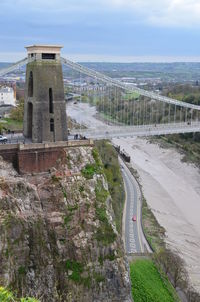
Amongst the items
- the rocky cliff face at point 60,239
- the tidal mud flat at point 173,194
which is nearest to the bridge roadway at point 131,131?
the tidal mud flat at point 173,194

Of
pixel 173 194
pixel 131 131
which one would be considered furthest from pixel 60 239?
pixel 173 194

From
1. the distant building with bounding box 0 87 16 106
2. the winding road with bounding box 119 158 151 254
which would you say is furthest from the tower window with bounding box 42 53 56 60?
the distant building with bounding box 0 87 16 106

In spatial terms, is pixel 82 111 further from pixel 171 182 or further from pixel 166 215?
pixel 166 215

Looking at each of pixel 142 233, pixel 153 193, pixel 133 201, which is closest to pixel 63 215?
pixel 142 233

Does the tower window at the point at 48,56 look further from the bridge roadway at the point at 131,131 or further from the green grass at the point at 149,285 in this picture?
the green grass at the point at 149,285

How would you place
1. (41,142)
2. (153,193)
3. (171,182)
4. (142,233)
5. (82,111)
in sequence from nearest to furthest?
1. (41,142)
2. (142,233)
3. (153,193)
4. (171,182)
5. (82,111)

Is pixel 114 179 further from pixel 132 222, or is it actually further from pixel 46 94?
pixel 46 94
